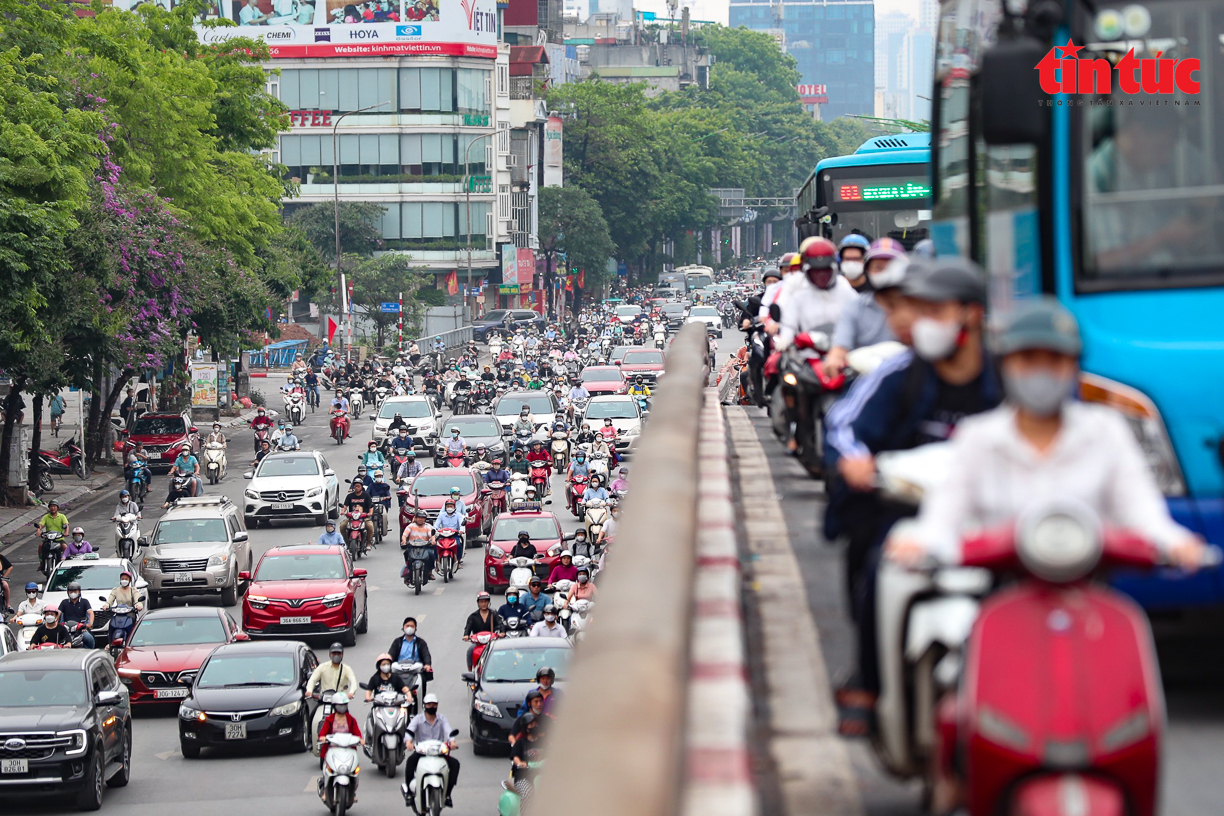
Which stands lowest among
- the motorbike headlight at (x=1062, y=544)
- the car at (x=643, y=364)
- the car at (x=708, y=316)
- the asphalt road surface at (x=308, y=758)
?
the asphalt road surface at (x=308, y=758)

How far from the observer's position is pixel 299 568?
27578 mm

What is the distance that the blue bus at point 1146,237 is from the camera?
23.0ft

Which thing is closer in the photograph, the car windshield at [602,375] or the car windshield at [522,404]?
the car windshield at [522,404]

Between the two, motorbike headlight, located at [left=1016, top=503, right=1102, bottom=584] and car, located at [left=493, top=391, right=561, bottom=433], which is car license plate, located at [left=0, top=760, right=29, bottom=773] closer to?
motorbike headlight, located at [left=1016, top=503, right=1102, bottom=584]

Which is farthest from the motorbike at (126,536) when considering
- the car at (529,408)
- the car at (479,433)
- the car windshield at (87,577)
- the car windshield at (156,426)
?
the car at (529,408)

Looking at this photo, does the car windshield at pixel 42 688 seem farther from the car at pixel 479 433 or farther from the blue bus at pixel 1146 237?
the car at pixel 479 433

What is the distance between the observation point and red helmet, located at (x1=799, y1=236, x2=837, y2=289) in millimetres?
10539

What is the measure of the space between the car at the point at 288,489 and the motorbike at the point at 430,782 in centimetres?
1964

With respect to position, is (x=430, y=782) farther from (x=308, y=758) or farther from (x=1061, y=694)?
(x=1061, y=694)

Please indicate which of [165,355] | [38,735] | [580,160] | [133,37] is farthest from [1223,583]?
[580,160]

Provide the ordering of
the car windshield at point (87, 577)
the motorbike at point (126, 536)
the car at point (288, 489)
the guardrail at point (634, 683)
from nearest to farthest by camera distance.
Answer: the guardrail at point (634, 683)
the car windshield at point (87, 577)
the motorbike at point (126, 536)
the car at point (288, 489)

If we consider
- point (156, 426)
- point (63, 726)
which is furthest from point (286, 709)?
point (156, 426)

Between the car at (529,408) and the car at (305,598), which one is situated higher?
the car at (529,408)

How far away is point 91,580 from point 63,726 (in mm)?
8299
